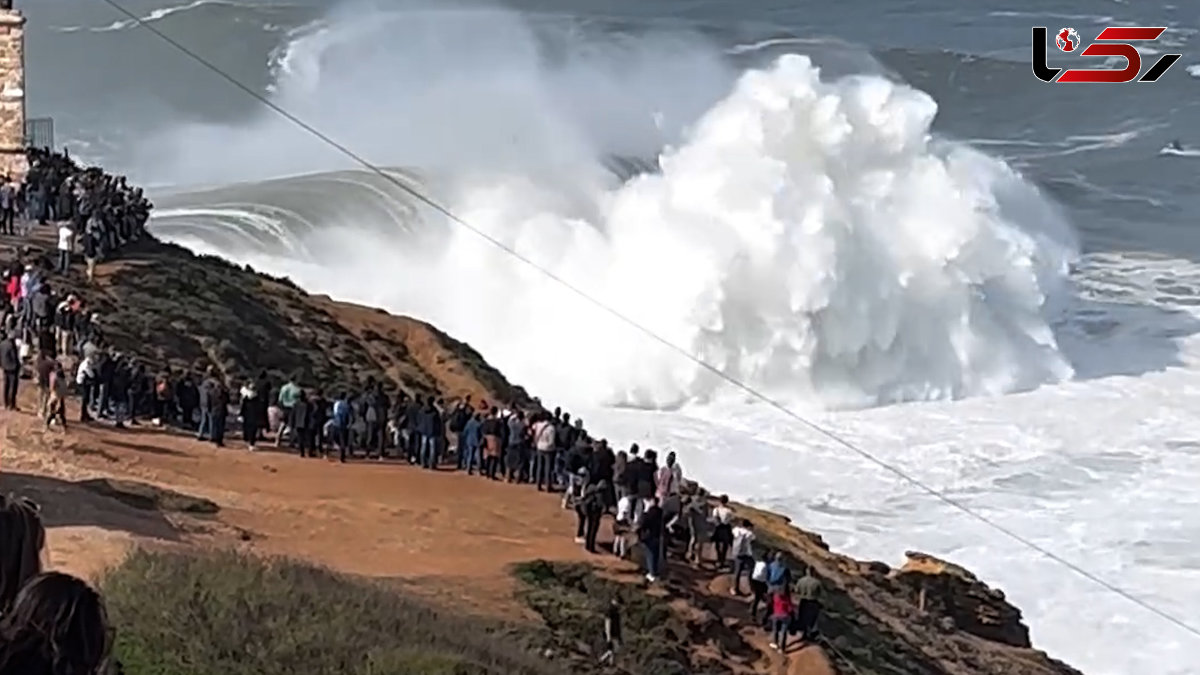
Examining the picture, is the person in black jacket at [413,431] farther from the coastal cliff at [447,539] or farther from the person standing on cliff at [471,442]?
the person standing on cliff at [471,442]

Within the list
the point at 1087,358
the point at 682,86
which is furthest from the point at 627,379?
the point at 682,86

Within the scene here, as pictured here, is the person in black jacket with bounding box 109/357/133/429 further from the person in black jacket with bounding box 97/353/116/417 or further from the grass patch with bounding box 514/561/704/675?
the grass patch with bounding box 514/561/704/675

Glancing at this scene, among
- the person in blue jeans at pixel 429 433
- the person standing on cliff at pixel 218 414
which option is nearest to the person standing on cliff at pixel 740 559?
the person in blue jeans at pixel 429 433

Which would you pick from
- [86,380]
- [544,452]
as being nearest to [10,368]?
[86,380]

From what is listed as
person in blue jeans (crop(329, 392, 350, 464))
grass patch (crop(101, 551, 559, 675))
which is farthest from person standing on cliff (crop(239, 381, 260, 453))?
grass patch (crop(101, 551, 559, 675))

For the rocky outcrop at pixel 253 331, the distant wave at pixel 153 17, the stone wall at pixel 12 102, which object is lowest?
the rocky outcrop at pixel 253 331

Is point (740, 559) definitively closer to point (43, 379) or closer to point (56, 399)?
point (56, 399)
